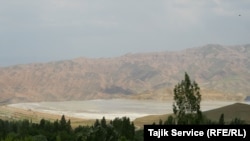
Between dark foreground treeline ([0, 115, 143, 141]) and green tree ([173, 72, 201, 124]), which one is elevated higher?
green tree ([173, 72, 201, 124])

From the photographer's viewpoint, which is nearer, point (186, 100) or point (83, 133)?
point (186, 100)

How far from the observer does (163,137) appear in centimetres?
2156

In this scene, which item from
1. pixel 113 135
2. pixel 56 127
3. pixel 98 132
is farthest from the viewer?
pixel 56 127

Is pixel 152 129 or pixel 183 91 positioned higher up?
pixel 183 91

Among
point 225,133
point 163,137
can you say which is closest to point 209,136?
point 225,133

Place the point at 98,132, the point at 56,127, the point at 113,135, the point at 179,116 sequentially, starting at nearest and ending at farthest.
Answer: the point at 179,116 → the point at 98,132 → the point at 113,135 → the point at 56,127

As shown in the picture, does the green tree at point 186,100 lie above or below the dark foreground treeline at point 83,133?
above

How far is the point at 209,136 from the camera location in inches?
840

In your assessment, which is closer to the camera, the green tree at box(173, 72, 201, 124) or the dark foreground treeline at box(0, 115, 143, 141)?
the green tree at box(173, 72, 201, 124)

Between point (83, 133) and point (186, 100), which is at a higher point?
point (186, 100)

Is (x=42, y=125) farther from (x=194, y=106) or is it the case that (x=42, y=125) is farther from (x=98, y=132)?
(x=194, y=106)

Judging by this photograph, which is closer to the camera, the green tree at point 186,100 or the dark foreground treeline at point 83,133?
the green tree at point 186,100

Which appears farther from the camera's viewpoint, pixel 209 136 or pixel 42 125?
pixel 42 125

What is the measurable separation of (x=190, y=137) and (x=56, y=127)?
151 metres
